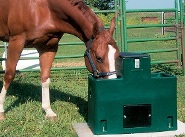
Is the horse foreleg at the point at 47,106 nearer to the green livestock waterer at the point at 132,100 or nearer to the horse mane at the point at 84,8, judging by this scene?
the green livestock waterer at the point at 132,100

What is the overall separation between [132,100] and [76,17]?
1.33 metres

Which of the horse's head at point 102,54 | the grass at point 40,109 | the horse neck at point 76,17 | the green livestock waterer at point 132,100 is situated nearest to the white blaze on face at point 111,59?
the horse's head at point 102,54

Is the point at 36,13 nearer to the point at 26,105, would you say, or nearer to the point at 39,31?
the point at 39,31

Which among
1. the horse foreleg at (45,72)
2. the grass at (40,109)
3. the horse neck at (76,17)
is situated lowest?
the grass at (40,109)

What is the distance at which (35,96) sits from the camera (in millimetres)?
6070

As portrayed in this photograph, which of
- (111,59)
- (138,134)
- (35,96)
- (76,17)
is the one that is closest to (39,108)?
(35,96)

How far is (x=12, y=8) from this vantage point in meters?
4.84

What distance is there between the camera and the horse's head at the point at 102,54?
13.6 ft

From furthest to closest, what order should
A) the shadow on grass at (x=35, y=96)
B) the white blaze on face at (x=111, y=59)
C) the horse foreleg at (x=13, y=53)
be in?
the shadow on grass at (x=35, y=96), the horse foreleg at (x=13, y=53), the white blaze on face at (x=111, y=59)

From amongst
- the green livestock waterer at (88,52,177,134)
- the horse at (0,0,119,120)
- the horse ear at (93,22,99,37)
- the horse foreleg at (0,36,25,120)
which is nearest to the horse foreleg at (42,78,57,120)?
the horse at (0,0,119,120)

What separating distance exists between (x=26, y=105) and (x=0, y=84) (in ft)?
6.91

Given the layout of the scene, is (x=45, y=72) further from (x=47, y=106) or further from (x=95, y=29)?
(x=95, y=29)

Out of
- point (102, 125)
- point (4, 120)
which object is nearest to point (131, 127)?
point (102, 125)

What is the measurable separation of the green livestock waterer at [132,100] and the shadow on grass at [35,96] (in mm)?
919
